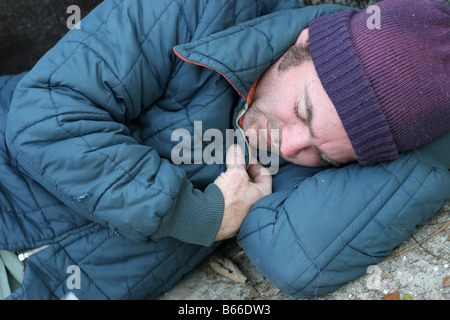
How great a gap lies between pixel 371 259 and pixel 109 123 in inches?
46.3

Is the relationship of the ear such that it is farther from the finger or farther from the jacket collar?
the finger

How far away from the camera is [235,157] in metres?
2.33

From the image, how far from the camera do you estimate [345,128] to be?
6.32ft

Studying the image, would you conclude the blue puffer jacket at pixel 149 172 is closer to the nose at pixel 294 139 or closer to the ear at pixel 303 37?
the ear at pixel 303 37

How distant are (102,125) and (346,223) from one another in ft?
3.40

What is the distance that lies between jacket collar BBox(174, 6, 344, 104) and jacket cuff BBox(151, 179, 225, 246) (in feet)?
1.57

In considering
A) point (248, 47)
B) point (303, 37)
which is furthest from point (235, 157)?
point (303, 37)

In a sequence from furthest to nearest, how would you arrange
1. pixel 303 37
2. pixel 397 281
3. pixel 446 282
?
1. pixel 303 37
2. pixel 397 281
3. pixel 446 282

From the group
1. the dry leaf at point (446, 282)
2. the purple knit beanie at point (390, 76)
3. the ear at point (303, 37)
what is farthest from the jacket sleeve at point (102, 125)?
the dry leaf at point (446, 282)

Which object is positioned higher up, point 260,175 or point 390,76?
point 390,76

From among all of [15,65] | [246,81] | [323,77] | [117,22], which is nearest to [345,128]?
[323,77]

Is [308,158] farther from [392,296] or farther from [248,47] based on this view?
[392,296]

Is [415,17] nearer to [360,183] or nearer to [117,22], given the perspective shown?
[360,183]

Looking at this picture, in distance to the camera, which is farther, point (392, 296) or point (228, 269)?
point (228, 269)
